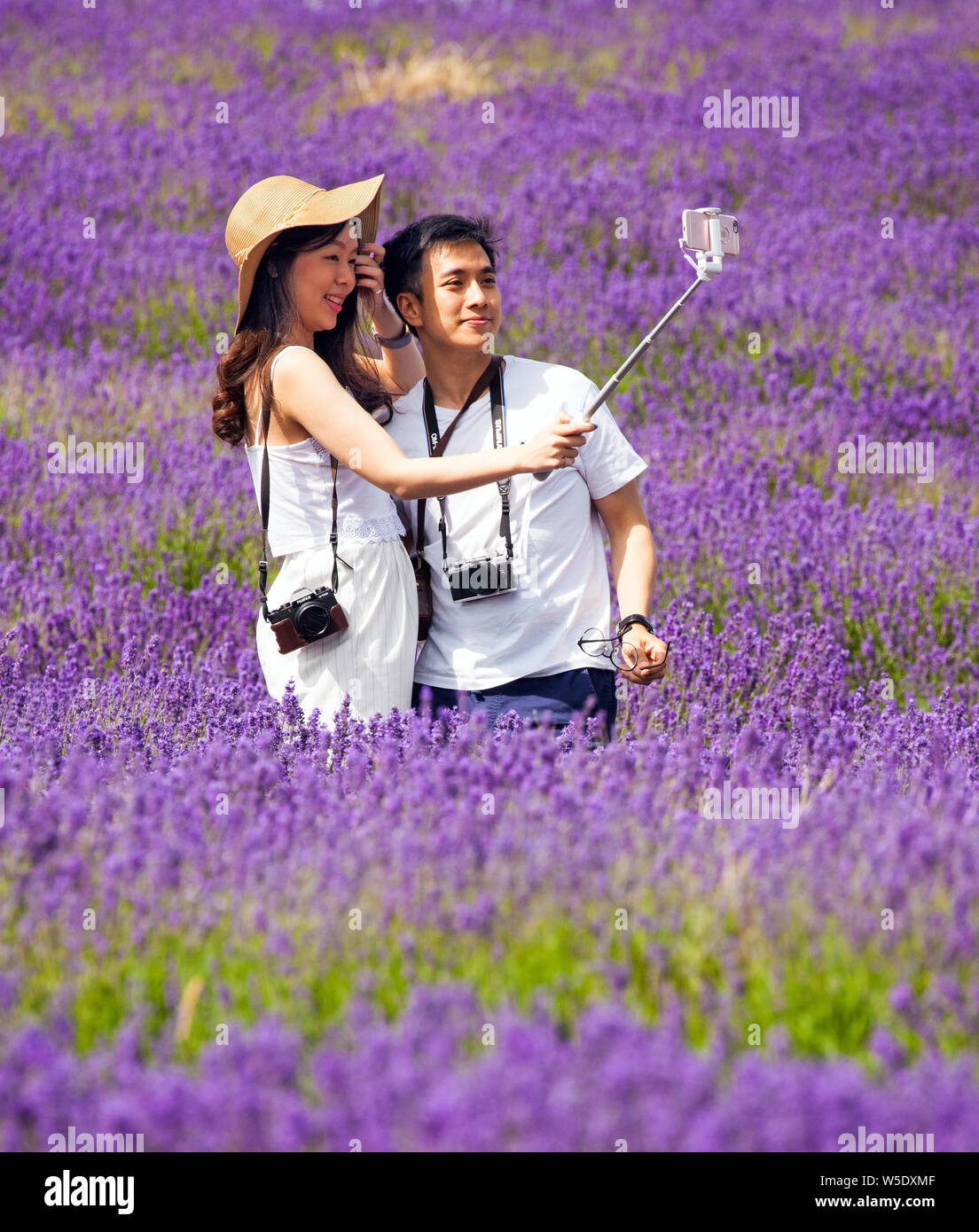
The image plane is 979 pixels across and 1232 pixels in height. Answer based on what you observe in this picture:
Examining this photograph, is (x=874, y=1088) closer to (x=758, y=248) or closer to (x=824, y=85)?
(x=758, y=248)

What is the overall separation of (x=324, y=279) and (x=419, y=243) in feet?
1.10

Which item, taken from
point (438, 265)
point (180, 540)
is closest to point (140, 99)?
point (180, 540)

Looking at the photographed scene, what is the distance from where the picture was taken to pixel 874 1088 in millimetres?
1493

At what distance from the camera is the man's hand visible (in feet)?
9.56

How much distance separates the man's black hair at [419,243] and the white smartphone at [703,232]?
2.33 ft

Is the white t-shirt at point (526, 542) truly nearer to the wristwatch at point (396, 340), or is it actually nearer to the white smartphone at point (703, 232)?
the wristwatch at point (396, 340)

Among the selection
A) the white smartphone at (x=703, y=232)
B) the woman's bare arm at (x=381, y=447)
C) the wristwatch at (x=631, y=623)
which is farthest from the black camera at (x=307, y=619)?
the white smartphone at (x=703, y=232)

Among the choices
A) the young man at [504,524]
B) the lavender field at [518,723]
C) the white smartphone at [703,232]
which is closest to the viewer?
the lavender field at [518,723]

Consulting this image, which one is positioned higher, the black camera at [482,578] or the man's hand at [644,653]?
the black camera at [482,578]

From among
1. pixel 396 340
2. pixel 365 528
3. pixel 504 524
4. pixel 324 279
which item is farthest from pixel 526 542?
pixel 324 279

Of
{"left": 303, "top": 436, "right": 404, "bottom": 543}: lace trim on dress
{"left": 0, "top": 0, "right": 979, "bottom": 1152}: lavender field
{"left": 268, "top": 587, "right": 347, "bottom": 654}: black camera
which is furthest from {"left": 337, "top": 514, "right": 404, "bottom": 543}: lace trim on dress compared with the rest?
{"left": 0, "top": 0, "right": 979, "bottom": 1152}: lavender field

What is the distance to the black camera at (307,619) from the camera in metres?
2.86

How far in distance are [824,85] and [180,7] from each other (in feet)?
20.8

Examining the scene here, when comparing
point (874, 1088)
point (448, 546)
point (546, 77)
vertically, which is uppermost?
point (546, 77)
